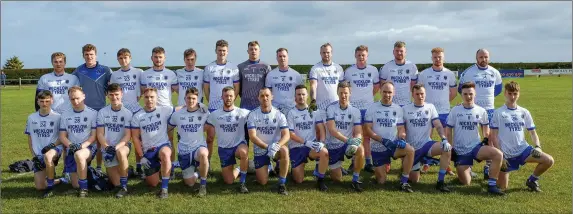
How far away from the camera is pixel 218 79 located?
7.35 metres

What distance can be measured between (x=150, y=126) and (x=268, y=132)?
1730 mm

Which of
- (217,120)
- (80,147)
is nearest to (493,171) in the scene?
(217,120)

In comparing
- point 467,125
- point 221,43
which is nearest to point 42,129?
point 221,43

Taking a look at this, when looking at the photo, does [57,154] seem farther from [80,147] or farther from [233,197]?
[233,197]

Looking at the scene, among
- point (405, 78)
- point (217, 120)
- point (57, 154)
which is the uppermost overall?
point (405, 78)

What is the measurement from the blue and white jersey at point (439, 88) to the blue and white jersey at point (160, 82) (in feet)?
14.1

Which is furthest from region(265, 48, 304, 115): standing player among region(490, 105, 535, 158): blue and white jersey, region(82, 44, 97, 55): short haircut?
region(490, 105, 535, 158): blue and white jersey

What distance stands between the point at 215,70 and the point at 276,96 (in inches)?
43.7

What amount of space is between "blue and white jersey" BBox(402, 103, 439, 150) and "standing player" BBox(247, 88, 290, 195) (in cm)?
186

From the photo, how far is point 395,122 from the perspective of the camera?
659 centimetres

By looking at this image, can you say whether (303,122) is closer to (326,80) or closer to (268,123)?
(268,123)

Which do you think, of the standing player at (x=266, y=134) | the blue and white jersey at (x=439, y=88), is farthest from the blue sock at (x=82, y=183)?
the blue and white jersey at (x=439, y=88)

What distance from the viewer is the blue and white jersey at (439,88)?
735 centimetres

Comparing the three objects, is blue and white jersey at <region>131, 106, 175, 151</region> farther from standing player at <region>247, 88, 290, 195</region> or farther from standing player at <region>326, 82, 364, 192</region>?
standing player at <region>326, 82, 364, 192</region>
